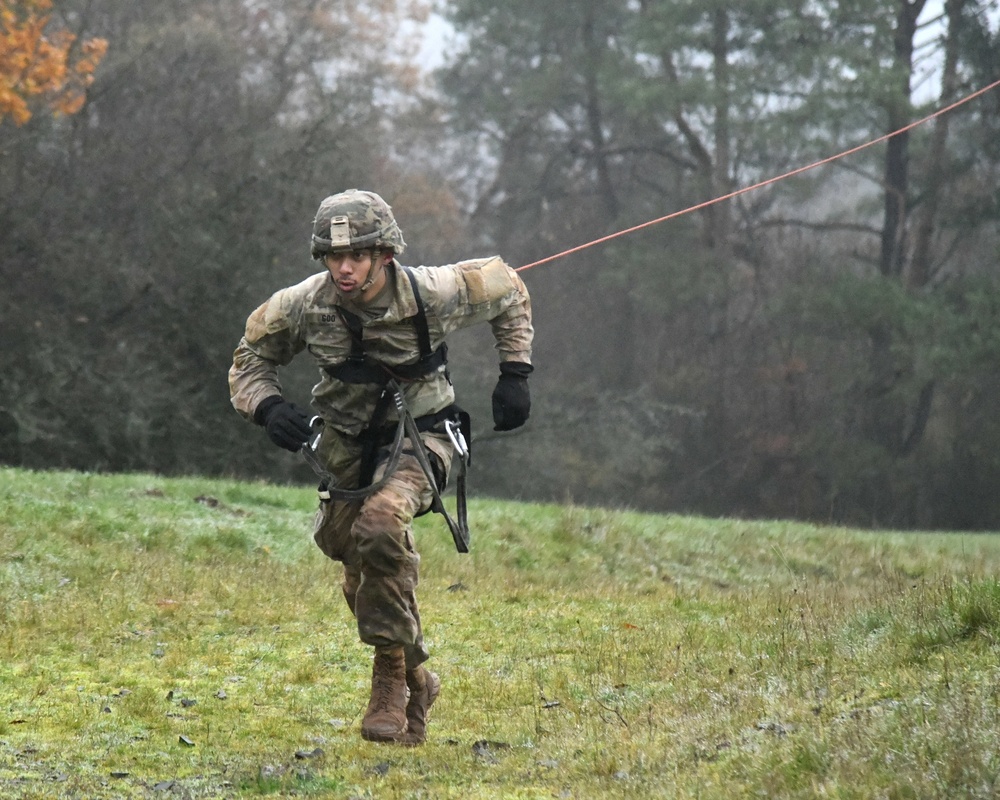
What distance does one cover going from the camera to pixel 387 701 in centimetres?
607

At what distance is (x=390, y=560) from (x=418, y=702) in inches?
31.4

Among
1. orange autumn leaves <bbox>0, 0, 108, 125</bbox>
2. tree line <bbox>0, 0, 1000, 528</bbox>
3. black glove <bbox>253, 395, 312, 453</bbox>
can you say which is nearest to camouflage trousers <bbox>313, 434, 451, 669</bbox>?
black glove <bbox>253, 395, 312, 453</bbox>

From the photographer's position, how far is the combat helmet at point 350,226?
6.04m

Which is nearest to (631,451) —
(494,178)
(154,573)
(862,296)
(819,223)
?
(862,296)

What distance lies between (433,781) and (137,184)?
25223 millimetres

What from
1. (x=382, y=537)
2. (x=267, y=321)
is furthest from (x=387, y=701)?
(x=267, y=321)

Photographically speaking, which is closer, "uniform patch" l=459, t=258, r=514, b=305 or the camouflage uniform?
the camouflage uniform

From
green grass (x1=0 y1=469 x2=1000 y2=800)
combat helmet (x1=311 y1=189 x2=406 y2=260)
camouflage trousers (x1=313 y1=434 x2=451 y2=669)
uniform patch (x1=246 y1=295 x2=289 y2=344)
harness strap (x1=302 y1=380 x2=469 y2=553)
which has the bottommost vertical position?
green grass (x1=0 y1=469 x2=1000 y2=800)

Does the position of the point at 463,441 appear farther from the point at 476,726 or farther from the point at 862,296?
the point at 862,296

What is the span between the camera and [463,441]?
256 inches

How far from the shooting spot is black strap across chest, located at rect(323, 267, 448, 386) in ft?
20.4

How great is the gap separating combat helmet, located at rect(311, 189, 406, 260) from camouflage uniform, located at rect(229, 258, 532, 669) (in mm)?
55

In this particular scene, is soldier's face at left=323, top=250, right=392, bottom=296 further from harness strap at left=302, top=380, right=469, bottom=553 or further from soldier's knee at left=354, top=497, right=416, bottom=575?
soldier's knee at left=354, top=497, right=416, bottom=575

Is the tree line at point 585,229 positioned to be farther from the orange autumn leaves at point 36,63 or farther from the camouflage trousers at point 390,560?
the camouflage trousers at point 390,560
